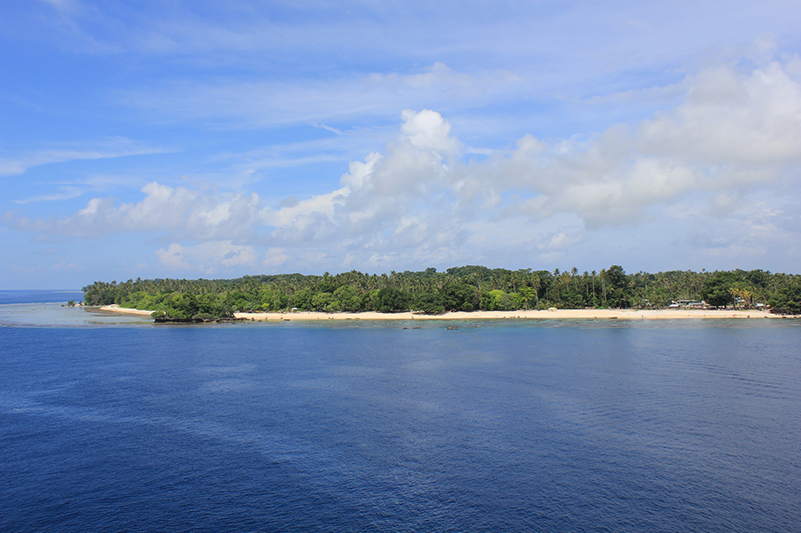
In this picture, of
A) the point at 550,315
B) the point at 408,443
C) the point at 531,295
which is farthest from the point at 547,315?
the point at 408,443

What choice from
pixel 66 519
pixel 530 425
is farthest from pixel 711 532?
pixel 66 519

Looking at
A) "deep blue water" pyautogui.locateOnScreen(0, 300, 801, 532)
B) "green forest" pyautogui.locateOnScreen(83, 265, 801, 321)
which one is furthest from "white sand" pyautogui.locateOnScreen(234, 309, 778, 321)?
"deep blue water" pyautogui.locateOnScreen(0, 300, 801, 532)

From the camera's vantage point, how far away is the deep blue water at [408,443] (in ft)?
98.3

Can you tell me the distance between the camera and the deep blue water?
2995 centimetres

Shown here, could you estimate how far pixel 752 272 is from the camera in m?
194

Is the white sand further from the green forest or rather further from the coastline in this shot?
the green forest

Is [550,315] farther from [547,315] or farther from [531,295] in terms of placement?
[531,295]

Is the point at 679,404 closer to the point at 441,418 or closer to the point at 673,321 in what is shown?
the point at 441,418

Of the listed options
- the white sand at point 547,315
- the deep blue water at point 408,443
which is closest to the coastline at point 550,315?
the white sand at point 547,315

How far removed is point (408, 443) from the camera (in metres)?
41.5

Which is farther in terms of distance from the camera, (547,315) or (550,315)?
(547,315)

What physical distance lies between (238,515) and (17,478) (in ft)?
61.0

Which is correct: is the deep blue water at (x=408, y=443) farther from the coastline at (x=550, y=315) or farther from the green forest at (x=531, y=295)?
the green forest at (x=531, y=295)

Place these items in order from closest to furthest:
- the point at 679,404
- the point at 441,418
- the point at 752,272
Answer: the point at 441,418
the point at 679,404
the point at 752,272
